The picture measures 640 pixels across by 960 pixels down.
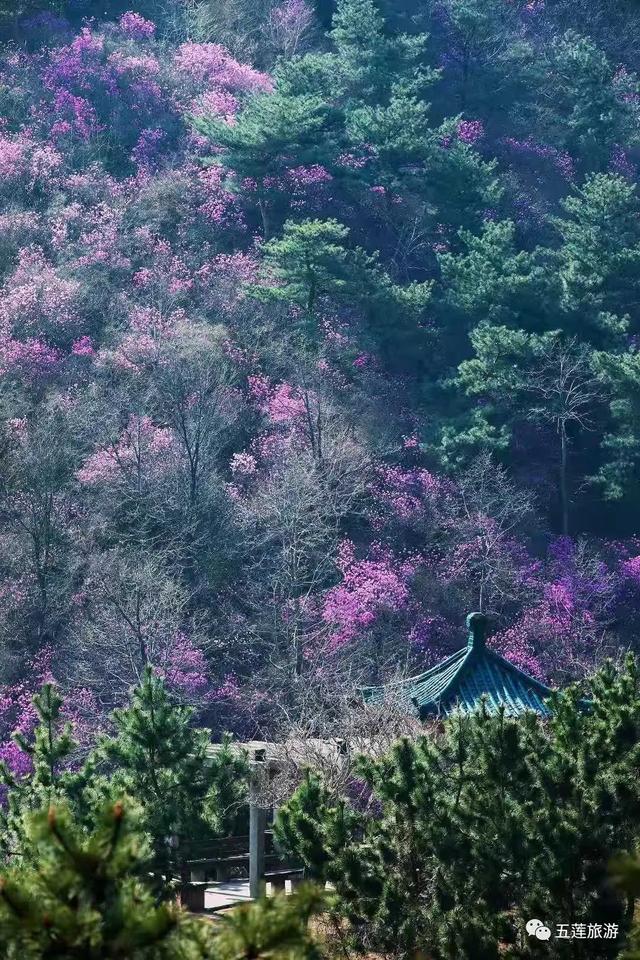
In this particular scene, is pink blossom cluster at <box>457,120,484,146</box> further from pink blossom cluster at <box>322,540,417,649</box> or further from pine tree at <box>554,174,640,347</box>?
pink blossom cluster at <box>322,540,417,649</box>

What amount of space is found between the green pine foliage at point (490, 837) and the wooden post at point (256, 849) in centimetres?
376

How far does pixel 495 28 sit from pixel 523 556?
63.3 feet

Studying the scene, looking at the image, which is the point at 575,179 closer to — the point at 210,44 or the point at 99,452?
the point at 210,44

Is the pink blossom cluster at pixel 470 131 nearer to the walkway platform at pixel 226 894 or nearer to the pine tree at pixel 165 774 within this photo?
the walkway platform at pixel 226 894

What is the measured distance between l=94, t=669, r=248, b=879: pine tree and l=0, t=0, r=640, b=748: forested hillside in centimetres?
1073

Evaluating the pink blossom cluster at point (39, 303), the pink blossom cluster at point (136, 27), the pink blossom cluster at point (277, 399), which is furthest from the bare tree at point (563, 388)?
the pink blossom cluster at point (136, 27)

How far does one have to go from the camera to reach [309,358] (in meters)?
36.5

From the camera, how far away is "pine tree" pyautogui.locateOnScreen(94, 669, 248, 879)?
14781 millimetres

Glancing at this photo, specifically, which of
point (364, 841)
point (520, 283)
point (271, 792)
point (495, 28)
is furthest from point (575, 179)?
point (364, 841)

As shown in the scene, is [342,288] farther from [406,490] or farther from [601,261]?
[601,261]

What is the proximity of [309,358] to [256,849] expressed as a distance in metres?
21.8

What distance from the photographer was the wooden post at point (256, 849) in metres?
15.6

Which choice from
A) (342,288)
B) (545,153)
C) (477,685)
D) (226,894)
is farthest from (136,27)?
(226,894)

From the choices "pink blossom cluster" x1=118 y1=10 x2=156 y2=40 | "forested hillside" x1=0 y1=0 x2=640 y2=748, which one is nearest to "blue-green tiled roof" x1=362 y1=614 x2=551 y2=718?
"forested hillside" x1=0 y1=0 x2=640 y2=748
